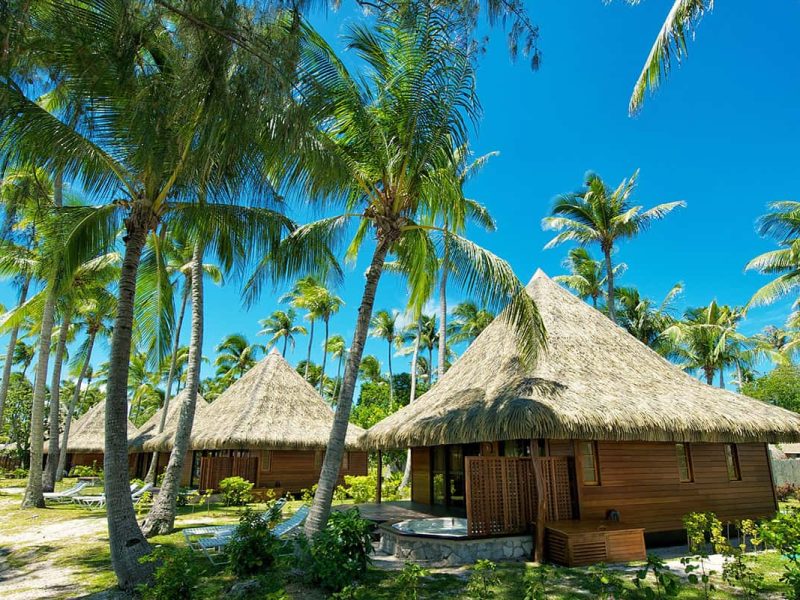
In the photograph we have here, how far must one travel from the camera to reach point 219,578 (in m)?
6.75

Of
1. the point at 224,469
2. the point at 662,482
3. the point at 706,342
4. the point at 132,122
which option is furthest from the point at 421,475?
the point at 706,342

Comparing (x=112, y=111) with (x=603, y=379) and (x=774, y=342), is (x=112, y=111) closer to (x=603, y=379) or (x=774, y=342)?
(x=603, y=379)

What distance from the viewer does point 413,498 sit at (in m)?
13.8

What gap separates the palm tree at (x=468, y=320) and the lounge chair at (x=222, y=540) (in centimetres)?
2298

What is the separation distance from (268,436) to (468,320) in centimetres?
1825

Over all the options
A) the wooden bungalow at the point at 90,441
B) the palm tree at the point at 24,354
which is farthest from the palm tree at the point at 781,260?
the palm tree at the point at 24,354

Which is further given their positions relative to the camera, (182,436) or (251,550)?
(182,436)

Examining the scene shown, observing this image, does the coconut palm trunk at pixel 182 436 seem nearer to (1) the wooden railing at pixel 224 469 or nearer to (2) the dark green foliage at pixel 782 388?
(1) the wooden railing at pixel 224 469

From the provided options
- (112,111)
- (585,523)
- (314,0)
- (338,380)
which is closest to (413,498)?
(585,523)

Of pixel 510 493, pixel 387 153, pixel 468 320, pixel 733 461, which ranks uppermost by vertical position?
pixel 468 320

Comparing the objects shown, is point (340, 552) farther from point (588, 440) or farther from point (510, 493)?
point (588, 440)

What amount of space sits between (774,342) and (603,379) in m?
43.0

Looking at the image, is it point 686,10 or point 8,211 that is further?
point 686,10

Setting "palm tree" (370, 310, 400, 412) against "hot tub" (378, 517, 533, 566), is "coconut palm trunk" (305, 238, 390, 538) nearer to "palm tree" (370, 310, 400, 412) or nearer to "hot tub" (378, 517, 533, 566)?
"hot tub" (378, 517, 533, 566)
